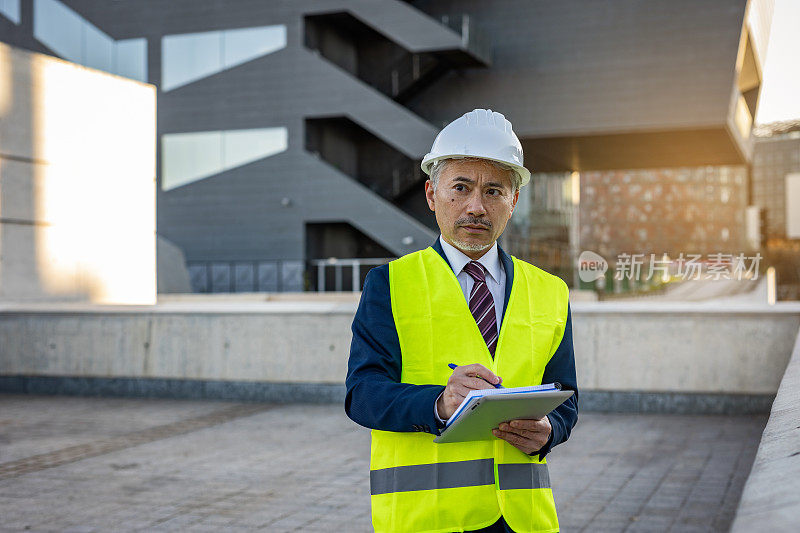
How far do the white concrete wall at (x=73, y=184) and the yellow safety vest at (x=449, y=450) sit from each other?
1577 centimetres

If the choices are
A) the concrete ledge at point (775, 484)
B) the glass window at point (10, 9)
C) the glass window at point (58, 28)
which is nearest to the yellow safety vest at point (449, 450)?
the concrete ledge at point (775, 484)

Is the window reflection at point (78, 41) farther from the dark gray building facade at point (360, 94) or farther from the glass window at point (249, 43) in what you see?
the glass window at point (249, 43)

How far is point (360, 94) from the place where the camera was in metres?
38.8

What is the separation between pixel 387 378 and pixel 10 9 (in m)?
44.1

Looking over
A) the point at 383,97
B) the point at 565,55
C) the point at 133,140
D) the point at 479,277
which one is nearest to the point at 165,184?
the point at 383,97

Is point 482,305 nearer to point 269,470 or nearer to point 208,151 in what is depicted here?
point 269,470

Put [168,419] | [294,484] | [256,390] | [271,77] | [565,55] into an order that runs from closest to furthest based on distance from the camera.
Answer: [294,484] < [168,419] < [256,390] < [565,55] < [271,77]

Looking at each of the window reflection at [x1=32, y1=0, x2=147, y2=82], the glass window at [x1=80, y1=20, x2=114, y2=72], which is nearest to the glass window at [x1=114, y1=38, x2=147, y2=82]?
the window reflection at [x1=32, y1=0, x2=147, y2=82]

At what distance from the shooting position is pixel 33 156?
17.7 metres

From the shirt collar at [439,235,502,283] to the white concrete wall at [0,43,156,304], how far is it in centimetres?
1571

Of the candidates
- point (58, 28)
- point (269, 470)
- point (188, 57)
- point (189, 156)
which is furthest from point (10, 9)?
point (269, 470)

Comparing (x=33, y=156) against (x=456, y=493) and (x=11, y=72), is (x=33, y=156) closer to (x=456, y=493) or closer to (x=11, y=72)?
(x=11, y=72)

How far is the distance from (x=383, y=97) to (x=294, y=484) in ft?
102

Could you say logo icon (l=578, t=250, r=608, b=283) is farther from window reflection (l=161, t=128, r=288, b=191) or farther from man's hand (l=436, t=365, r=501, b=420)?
man's hand (l=436, t=365, r=501, b=420)
